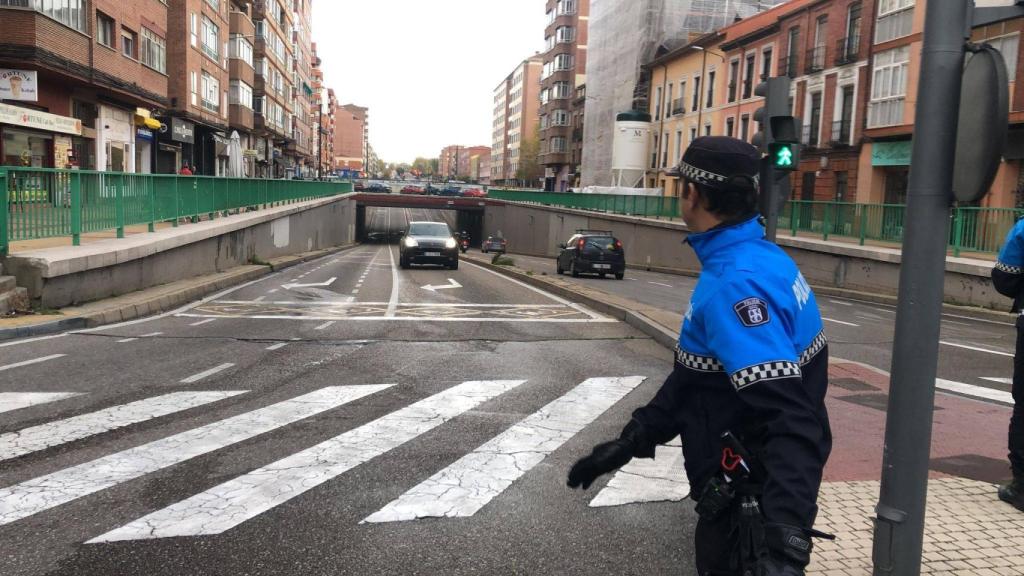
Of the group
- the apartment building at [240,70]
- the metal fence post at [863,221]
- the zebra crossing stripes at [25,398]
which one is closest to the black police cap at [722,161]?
the zebra crossing stripes at [25,398]

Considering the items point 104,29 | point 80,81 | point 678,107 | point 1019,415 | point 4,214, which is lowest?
point 1019,415

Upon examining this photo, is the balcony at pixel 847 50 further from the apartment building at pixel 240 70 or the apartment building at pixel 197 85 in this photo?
the apartment building at pixel 240 70

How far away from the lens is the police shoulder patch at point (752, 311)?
2.29 meters

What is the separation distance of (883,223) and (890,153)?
31.6 feet

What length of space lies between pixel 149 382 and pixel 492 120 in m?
174

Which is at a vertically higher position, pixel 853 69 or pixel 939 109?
pixel 853 69

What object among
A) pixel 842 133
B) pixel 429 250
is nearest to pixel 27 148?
pixel 429 250

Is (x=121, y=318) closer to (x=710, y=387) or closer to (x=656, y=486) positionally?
(x=656, y=486)

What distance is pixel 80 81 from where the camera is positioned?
82.4 feet

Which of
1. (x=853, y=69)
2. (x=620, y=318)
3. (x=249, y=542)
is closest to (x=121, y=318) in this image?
(x=620, y=318)

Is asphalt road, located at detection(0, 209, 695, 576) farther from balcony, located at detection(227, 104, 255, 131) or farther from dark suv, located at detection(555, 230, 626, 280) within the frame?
balcony, located at detection(227, 104, 255, 131)

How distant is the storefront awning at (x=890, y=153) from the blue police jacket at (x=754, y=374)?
30.5 m

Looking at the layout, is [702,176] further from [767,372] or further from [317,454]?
[317,454]

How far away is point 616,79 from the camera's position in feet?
205
